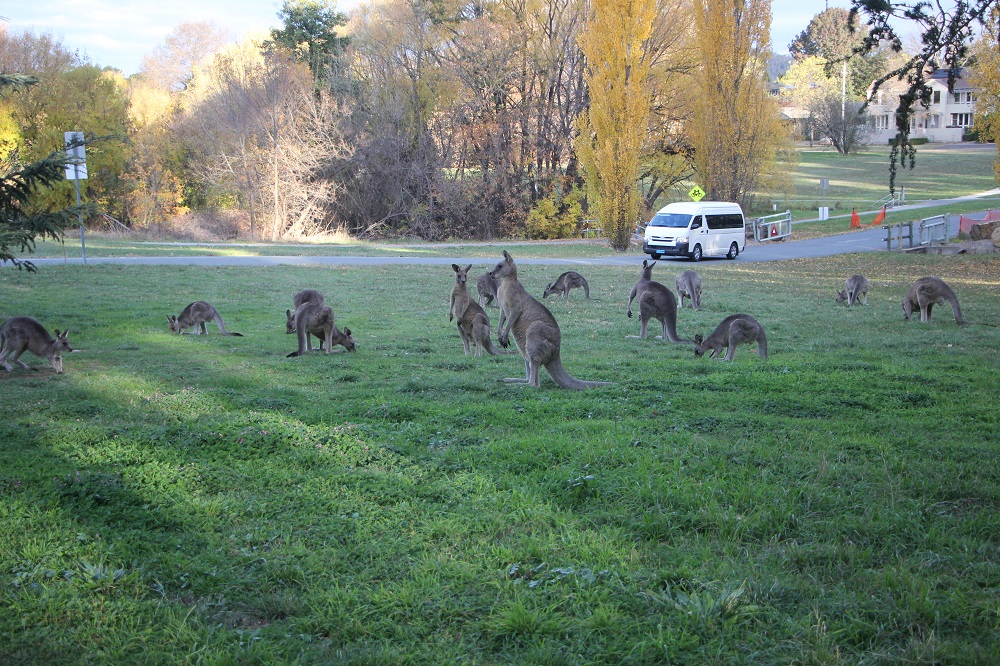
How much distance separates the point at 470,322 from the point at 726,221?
78.8 feet

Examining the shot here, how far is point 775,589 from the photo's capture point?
4.16 meters

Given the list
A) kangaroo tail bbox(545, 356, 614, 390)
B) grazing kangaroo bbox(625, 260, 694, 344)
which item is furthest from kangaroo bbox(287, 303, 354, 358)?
grazing kangaroo bbox(625, 260, 694, 344)

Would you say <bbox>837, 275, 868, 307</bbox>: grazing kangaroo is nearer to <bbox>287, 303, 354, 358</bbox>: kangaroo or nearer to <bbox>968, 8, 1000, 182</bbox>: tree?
<bbox>287, 303, 354, 358</bbox>: kangaroo

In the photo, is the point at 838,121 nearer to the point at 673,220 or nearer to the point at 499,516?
the point at 673,220

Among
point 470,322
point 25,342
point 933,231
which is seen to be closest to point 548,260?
point 933,231

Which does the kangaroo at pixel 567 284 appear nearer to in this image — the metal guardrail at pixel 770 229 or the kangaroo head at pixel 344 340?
the kangaroo head at pixel 344 340

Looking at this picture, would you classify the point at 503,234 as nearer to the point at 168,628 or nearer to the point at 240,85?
the point at 240,85

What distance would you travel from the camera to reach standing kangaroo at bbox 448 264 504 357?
1188 cm

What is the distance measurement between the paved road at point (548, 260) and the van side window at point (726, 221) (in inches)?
54.8

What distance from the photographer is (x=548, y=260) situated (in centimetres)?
3238

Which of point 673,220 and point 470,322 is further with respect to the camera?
point 673,220

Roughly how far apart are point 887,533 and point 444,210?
41507 millimetres

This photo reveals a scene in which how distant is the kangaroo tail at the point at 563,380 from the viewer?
29.3ft

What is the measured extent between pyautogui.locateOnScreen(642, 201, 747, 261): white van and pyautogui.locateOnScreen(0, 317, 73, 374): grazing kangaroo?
1019 inches
